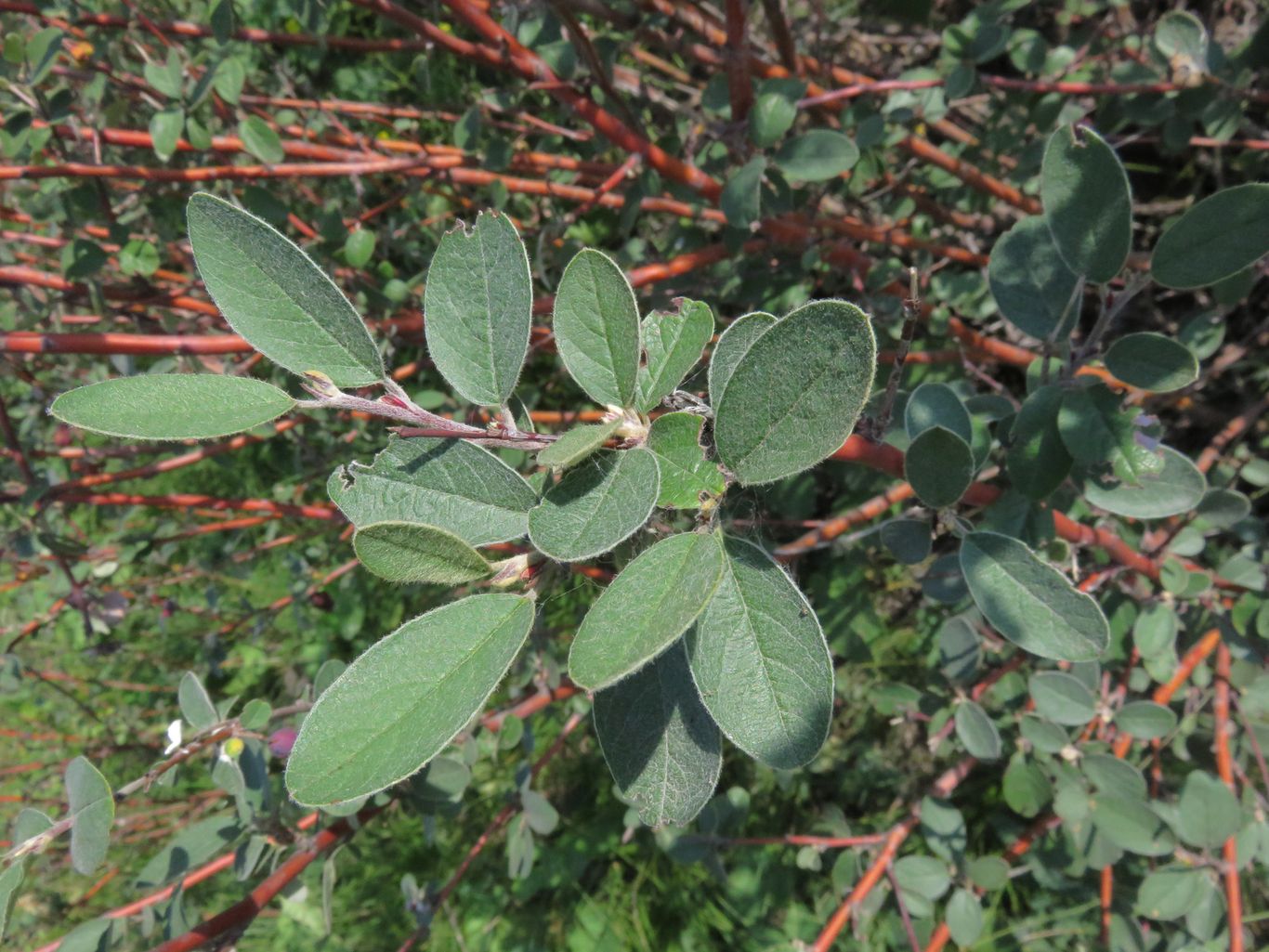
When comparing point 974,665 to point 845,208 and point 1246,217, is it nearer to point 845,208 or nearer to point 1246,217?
point 1246,217

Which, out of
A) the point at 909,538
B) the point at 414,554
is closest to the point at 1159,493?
the point at 909,538

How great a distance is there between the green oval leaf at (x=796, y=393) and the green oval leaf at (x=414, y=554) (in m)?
0.21

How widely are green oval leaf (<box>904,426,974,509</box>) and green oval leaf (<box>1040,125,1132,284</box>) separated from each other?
0.77 ft

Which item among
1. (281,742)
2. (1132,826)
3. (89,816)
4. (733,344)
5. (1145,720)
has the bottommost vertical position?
(1132,826)

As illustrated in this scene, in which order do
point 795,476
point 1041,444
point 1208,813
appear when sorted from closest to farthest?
point 1041,444
point 1208,813
point 795,476

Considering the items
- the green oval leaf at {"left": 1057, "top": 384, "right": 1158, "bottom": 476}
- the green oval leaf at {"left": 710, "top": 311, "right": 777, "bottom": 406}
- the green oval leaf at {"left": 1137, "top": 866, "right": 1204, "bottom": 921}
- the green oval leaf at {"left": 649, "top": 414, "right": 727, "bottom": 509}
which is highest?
the green oval leaf at {"left": 710, "top": 311, "right": 777, "bottom": 406}

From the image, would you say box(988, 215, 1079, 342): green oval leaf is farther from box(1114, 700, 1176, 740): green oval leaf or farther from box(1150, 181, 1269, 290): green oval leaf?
box(1114, 700, 1176, 740): green oval leaf

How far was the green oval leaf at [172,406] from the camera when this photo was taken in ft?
1.87

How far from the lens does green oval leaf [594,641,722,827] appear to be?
73 cm

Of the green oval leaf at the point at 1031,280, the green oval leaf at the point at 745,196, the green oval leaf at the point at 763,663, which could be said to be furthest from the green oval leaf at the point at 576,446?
the green oval leaf at the point at 745,196

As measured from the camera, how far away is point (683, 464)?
650 millimetres

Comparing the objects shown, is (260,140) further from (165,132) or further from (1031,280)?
(1031,280)

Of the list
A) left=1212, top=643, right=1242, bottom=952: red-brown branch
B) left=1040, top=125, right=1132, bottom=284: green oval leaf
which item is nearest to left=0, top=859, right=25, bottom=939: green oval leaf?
left=1040, top=125, right=1132, bottom=284: green oval leaf

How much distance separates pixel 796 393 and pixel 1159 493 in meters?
0.72
